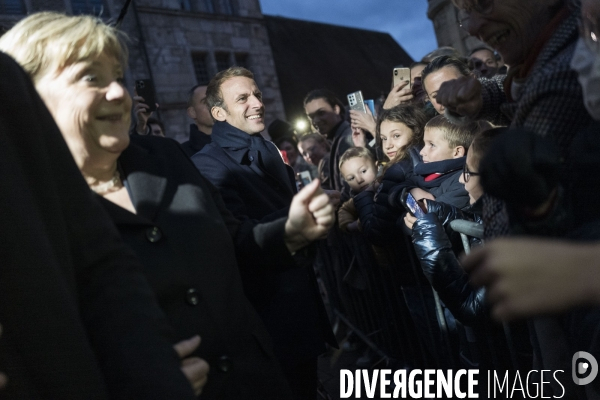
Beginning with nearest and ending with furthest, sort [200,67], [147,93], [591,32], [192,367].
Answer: [591,32] → [192,367] → [147,93] → [200,67]

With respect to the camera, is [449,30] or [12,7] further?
[12,7]

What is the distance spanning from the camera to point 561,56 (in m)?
1.12

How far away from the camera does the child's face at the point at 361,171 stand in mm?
3701

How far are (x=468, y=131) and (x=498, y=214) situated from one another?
5.51ft

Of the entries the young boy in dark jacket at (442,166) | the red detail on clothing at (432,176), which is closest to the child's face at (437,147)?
the young boy in dark jacket at (442,166)

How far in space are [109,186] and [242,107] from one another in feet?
4.71

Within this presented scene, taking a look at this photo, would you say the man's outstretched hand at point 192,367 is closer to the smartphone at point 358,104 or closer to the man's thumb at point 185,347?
the man's thumb at point 185,347

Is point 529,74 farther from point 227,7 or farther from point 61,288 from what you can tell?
point 227,7

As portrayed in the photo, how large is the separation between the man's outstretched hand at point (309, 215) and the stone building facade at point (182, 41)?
12680 millimetres

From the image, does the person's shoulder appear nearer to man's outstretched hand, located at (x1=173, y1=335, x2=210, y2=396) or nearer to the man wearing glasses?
man's outstretched hand, located at (x1=173, y1=335, x2=210, y2=396)

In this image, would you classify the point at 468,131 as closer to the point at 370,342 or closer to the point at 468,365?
the point at 468,365

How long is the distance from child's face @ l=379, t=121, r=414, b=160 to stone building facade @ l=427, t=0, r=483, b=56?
7982 millimetres

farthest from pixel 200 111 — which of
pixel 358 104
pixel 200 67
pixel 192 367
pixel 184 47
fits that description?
pixel 200 67

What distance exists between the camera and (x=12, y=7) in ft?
43.3
